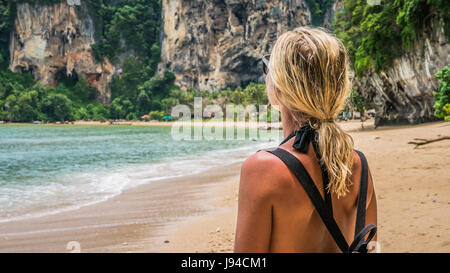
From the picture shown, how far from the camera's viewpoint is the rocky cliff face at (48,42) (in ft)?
323

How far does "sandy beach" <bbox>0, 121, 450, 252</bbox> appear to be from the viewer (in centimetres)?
403

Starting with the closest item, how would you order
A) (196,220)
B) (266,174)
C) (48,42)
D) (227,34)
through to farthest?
(266,174)
(196,220)
(227,34)
(48,42)

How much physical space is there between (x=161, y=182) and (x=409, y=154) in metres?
7.28

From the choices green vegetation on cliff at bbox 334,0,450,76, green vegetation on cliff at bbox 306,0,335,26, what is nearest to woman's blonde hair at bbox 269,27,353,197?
green vegetation on cliff at bbox 334,0,450,76

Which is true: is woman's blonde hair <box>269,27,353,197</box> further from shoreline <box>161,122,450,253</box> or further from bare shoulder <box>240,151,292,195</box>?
shoreline <box>161,122,450,253</box>

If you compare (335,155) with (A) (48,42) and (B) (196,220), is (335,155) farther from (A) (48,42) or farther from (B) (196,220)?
(A) (48,42)

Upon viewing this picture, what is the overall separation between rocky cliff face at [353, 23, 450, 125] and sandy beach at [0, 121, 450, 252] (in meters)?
9.82

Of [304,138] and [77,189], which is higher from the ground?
[304,138]

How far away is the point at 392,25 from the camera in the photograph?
19141 mm

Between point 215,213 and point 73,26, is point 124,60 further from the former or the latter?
point 215,213

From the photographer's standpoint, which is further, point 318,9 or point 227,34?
point 318,9

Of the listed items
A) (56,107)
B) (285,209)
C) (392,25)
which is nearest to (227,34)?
(56,107)

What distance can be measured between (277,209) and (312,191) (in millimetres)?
115

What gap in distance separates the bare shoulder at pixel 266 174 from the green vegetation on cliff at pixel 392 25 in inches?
644
